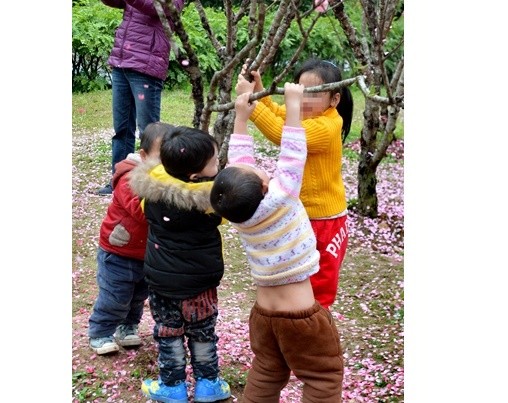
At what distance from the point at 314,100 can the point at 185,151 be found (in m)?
0.41

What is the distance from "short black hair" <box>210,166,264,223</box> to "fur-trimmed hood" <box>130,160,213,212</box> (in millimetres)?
165

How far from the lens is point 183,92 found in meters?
2.62

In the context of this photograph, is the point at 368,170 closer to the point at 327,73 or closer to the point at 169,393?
the point at 327,73

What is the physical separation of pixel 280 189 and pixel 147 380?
780 millimetres

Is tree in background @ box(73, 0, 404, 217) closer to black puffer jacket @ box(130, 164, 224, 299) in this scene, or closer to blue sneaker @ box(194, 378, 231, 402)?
black puffer jacket @ box(130, 164, 224, 299)

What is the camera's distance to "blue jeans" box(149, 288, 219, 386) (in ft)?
5.57

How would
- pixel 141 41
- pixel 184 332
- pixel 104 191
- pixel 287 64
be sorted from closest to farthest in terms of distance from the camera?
pixel 184 332, pixel 141 41, pixel 287 64, pixel 104 191

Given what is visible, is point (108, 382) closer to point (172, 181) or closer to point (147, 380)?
point (147, 380)

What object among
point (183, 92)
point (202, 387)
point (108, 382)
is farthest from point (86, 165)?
point (202, 387)

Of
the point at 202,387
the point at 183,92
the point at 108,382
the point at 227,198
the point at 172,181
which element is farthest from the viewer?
the point at 183,92

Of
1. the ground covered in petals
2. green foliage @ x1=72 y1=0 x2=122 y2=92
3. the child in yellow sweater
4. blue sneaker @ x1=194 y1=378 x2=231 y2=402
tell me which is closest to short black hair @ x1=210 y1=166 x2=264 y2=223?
the child in yellow sweater

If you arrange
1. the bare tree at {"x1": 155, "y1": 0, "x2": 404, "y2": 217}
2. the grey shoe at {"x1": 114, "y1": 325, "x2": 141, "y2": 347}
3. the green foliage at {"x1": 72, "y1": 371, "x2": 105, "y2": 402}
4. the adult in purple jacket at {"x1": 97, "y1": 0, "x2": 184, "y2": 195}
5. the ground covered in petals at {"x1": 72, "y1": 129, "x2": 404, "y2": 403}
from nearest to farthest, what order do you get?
the bare tree at {"x1": 155, "y1": 0, "x2": 404, "y2": 217}, the green foliage at {"x1": 72, "y1": 371, "x2": 105, "y2": 402}, the ground covered in petals at {"x1": 72, "y1": 129, "x2": 404, "y2": 403}, the grey shoe at {"x1": 114, "y1": 325, "x2": 141, "y2": 347}, the adult in purple jacket at {"x1": 97, "y1": 0, "x2": 184, "y2": 195}

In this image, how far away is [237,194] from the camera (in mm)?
1371

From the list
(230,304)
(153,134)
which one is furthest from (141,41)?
(230,304)
